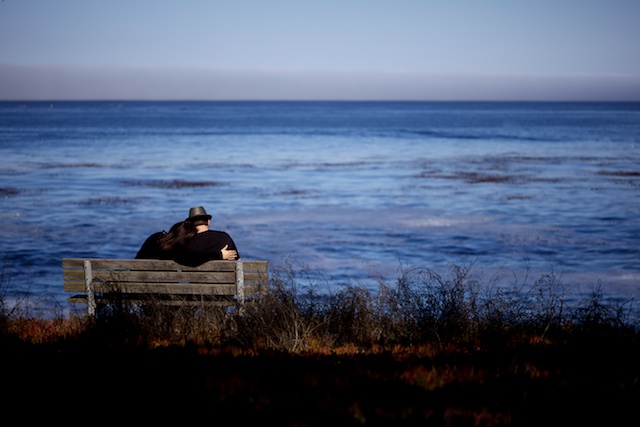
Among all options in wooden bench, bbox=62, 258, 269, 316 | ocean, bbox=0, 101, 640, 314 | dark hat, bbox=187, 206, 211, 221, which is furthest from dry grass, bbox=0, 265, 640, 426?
dark hat, bbox=187, 206, 211, 221

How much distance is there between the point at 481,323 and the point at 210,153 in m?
45.3

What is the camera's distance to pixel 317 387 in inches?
189

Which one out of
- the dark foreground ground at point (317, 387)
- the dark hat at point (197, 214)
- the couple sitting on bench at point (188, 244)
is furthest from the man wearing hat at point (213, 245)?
the dark foreground ground at point (317, 387)

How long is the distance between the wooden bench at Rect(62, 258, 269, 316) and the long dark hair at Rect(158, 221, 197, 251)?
59 centimetres

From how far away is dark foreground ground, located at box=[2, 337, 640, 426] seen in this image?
4340mm

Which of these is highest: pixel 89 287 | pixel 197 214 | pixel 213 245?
pixel 197 214

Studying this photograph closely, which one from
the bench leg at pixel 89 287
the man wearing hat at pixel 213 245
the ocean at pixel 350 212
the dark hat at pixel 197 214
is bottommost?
the ocean at pixel 350 212

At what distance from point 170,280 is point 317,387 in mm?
4158

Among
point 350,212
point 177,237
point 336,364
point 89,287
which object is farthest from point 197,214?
point 350,212

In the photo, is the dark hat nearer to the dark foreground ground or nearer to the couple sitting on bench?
the couple sitting on bench

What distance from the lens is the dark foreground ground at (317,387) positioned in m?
4.34

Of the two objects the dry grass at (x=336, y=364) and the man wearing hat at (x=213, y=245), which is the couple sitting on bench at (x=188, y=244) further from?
the dry grass at (x=336, y=364)

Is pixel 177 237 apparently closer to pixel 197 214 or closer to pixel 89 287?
pixel 197 214

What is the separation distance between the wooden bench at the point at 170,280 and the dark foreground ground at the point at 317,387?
7.18 feet
